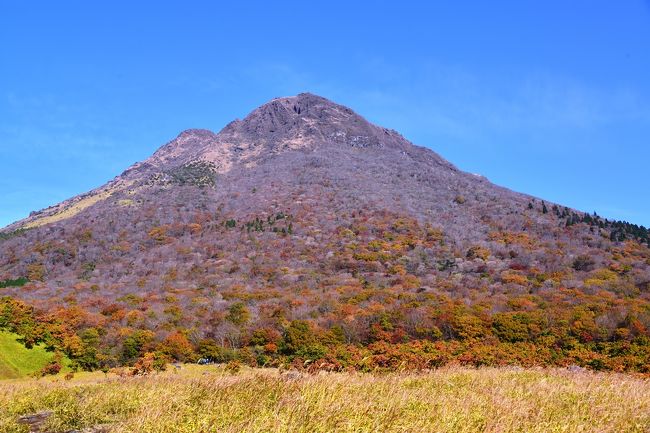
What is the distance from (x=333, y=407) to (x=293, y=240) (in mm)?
70697

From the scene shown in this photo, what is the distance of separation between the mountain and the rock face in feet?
1.30

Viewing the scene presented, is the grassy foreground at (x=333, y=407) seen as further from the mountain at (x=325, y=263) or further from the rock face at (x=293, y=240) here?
the rock face at (x=293, y=240)

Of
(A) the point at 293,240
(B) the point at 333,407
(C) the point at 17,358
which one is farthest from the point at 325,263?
(B) the point at 333,407

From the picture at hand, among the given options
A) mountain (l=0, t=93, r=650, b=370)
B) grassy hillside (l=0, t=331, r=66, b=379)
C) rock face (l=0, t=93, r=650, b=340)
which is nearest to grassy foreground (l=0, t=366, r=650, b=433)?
mountain (l=0, t=93, r=650, b=370)

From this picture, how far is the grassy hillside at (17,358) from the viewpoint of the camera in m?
23.6

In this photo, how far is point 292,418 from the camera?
18.1ft

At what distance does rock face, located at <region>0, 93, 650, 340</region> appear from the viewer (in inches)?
2112

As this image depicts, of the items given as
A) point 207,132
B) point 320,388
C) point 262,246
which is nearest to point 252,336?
point 320,388

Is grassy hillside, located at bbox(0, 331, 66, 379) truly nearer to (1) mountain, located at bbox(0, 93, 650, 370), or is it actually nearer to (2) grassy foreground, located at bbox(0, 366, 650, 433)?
(1) mountain, located at bbox(0, 93, 650, 370)

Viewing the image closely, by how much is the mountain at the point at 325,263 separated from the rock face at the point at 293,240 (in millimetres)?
397

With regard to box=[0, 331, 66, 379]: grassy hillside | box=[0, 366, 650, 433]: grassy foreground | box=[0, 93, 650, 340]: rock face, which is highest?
box=[0, 93, 650, 340]: rock face

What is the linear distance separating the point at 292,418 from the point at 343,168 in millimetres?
122659

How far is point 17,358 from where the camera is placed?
2497 centimetres

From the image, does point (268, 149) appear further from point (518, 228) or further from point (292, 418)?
point (292, 418)
